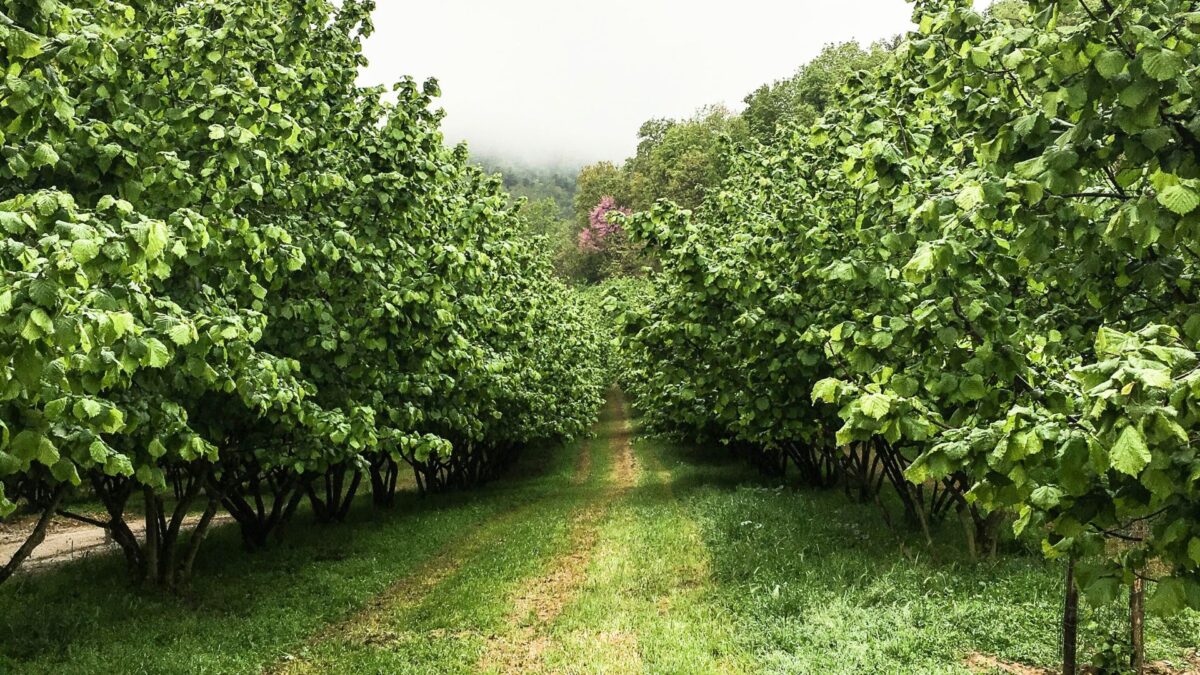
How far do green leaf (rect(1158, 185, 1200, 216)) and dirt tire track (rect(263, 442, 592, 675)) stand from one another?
33.1ft

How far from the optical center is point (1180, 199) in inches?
150

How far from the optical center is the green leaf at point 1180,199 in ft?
12.4

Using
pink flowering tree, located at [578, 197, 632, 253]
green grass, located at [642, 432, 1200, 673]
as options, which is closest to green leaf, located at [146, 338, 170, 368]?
green grass, located at [642, 432, 1200, 673]

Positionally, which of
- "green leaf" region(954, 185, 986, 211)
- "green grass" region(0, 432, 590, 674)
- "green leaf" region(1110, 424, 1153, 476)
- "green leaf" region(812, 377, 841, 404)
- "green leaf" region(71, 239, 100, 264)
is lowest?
"green grass" region(0, 432, 590, 674)

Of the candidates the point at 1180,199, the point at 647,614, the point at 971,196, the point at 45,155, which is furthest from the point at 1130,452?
the point at 647,614

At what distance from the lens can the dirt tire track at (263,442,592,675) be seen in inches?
402

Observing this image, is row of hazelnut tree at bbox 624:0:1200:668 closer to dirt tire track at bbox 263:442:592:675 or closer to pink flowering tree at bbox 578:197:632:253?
dirt tire track at bbox 263:442:592:675

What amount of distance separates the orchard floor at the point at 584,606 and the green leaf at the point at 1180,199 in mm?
6352

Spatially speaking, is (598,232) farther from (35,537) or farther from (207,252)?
(207,252)

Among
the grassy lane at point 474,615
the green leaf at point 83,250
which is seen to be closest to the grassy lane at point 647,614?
the grassy lane at point 474,615

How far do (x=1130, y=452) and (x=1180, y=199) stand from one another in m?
1.55

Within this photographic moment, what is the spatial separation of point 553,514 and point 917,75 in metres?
15.6

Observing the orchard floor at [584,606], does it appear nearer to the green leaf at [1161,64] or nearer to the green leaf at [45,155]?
the green leaf at [45,155]

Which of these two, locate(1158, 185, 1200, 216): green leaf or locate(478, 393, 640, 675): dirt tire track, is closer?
locate(1158, 185, 1200, 216): green leaf
